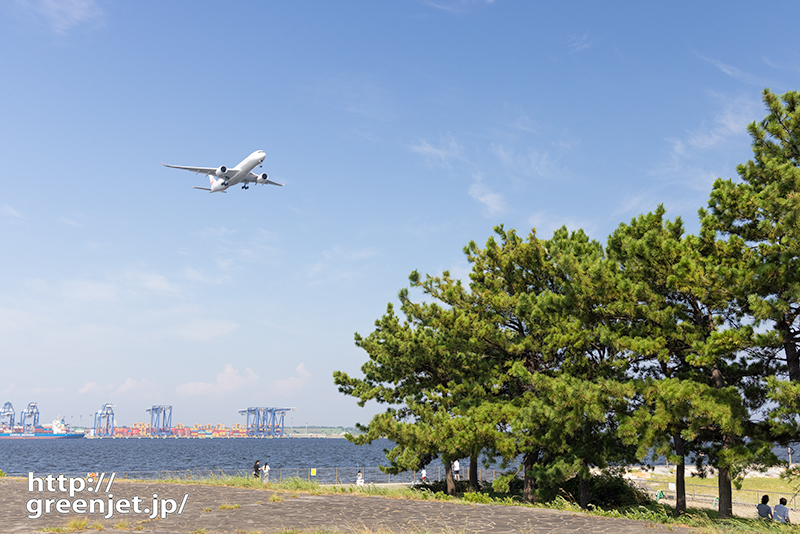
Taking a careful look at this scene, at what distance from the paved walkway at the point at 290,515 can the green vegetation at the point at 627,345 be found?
341 centimetres

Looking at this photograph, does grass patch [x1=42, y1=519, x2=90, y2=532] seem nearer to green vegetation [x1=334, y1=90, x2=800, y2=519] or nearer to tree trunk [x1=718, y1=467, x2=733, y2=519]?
green vegetation [x1=334, y1=90, x2=800, y2=519]

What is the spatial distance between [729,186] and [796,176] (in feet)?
10.4

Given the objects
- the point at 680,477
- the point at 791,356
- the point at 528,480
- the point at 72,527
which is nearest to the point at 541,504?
the point at 528,480

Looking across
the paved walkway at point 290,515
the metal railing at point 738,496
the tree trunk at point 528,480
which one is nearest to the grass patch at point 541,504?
the tree trunk at point 528,480

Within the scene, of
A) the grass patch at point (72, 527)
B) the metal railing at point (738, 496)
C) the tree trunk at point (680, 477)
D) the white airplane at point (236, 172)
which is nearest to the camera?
the grass patch at point (72, 527)

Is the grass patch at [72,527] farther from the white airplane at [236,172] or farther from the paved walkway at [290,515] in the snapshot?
the white airplane at [236,172]

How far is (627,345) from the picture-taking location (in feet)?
59.4

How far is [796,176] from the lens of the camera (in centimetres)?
1495

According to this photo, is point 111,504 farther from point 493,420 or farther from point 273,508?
point 493,420

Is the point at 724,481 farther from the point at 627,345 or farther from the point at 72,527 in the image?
the point at 72,527

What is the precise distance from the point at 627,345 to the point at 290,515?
11020 millimetres

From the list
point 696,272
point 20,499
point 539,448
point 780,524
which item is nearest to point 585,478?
point 539,448

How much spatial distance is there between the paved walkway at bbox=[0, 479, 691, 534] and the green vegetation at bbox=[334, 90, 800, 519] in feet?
11.2

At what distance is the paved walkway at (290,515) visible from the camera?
46.1 feet
